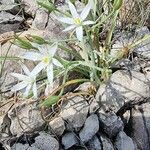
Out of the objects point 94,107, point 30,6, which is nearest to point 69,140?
point 94,107

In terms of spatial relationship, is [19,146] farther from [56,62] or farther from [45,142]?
[56,62]

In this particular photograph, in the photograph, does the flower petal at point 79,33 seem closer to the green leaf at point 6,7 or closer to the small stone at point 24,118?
the small stone at point 24,118

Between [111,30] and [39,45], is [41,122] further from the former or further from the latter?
[111,30]

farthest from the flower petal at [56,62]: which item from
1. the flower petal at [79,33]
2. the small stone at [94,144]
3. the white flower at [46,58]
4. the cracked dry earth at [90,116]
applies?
the small stone at [94,144]

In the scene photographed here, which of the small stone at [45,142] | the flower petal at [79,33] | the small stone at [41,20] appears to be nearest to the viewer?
the flower petal at [79,33]

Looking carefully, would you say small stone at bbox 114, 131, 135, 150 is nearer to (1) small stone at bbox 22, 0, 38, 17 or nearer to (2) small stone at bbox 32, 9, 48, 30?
(2) small stone at bbox 32, 9, 48, 30

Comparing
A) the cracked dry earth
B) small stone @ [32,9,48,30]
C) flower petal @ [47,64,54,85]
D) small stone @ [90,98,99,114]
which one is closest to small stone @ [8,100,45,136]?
the cracked dry earth
